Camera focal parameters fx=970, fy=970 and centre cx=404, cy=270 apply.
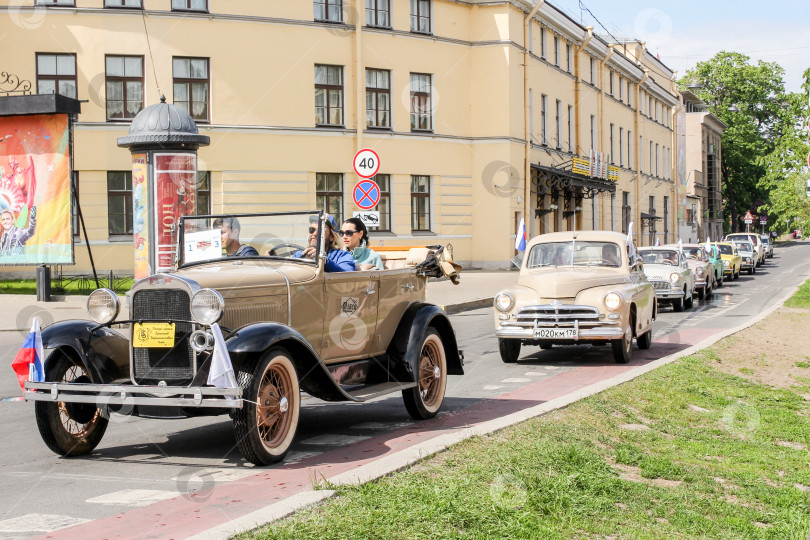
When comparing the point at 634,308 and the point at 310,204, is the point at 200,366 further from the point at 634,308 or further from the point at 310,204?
the point at 310,204

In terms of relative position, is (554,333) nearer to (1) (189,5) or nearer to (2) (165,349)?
(2) (165,349)

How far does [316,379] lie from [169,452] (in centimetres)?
127

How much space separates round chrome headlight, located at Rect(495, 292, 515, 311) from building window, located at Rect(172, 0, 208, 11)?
22674 mm

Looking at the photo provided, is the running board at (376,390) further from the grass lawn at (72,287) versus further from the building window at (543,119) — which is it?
the building window at (543,119)

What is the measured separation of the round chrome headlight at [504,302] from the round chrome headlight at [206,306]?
7.43 m

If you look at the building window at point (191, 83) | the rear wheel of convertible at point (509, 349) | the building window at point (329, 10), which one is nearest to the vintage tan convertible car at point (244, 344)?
the rear wheel of convertible at point (509, 349)

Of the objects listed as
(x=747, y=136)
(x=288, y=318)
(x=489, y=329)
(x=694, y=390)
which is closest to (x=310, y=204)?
(x=489, y=329)

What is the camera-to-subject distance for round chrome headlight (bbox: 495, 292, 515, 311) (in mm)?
13562

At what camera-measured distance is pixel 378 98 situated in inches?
1431

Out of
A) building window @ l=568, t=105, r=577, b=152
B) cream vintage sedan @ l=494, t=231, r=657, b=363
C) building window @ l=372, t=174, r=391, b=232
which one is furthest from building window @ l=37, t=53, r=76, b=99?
building window @ l=568, t=105, r=577, b=152

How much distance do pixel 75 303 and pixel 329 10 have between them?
1751cm

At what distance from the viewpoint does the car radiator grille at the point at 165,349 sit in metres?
6.77

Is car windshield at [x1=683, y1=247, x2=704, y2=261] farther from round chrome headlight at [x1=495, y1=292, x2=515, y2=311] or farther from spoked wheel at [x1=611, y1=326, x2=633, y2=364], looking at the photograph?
round chrome headlight at [x1=495, y1=292, x2=515, y2=311]

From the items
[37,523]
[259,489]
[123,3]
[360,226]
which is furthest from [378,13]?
[37,523]
